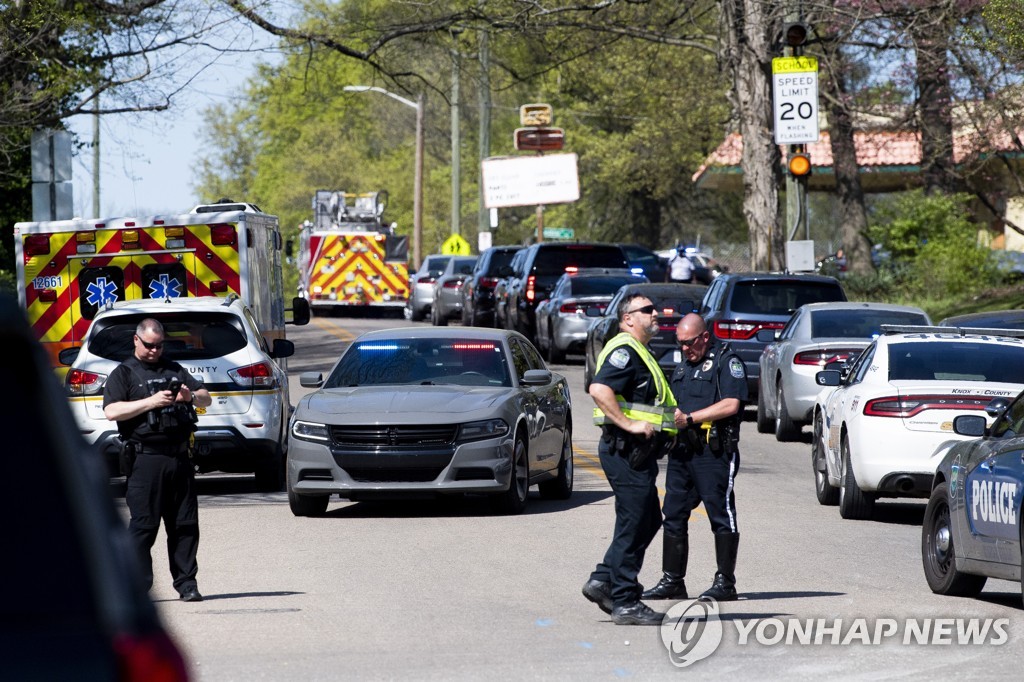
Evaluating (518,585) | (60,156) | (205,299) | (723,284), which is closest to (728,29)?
(723,284)

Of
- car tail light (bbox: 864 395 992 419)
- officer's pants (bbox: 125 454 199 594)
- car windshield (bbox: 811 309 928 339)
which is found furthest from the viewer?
car windshield (bbox: 811 309 928 339)

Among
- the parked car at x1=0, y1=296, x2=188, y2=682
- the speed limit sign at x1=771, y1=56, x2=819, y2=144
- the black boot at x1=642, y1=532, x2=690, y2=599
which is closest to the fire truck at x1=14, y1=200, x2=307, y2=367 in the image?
the black boot at x1=642, y1=532, x2=690, y2=599

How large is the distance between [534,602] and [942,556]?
7.90ft

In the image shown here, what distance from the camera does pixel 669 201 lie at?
212 ft

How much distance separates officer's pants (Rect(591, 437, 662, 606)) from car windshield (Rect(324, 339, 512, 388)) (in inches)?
198

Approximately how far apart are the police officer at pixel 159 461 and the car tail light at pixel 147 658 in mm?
6653

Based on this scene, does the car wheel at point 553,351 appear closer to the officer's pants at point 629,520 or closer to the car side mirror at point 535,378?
the car side mirror at point 535,378

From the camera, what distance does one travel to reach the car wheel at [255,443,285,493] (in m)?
14.8

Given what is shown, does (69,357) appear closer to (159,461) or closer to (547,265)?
(159,461)

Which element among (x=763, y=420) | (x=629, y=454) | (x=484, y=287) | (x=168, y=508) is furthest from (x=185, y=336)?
(x=484, y=287)

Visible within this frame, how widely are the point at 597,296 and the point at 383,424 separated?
15.4m

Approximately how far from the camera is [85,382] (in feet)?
45.8

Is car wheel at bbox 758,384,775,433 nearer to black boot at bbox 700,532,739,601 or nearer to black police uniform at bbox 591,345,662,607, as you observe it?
black boot at bbox 700,532,739,601

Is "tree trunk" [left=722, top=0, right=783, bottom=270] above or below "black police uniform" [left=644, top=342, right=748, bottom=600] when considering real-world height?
above
